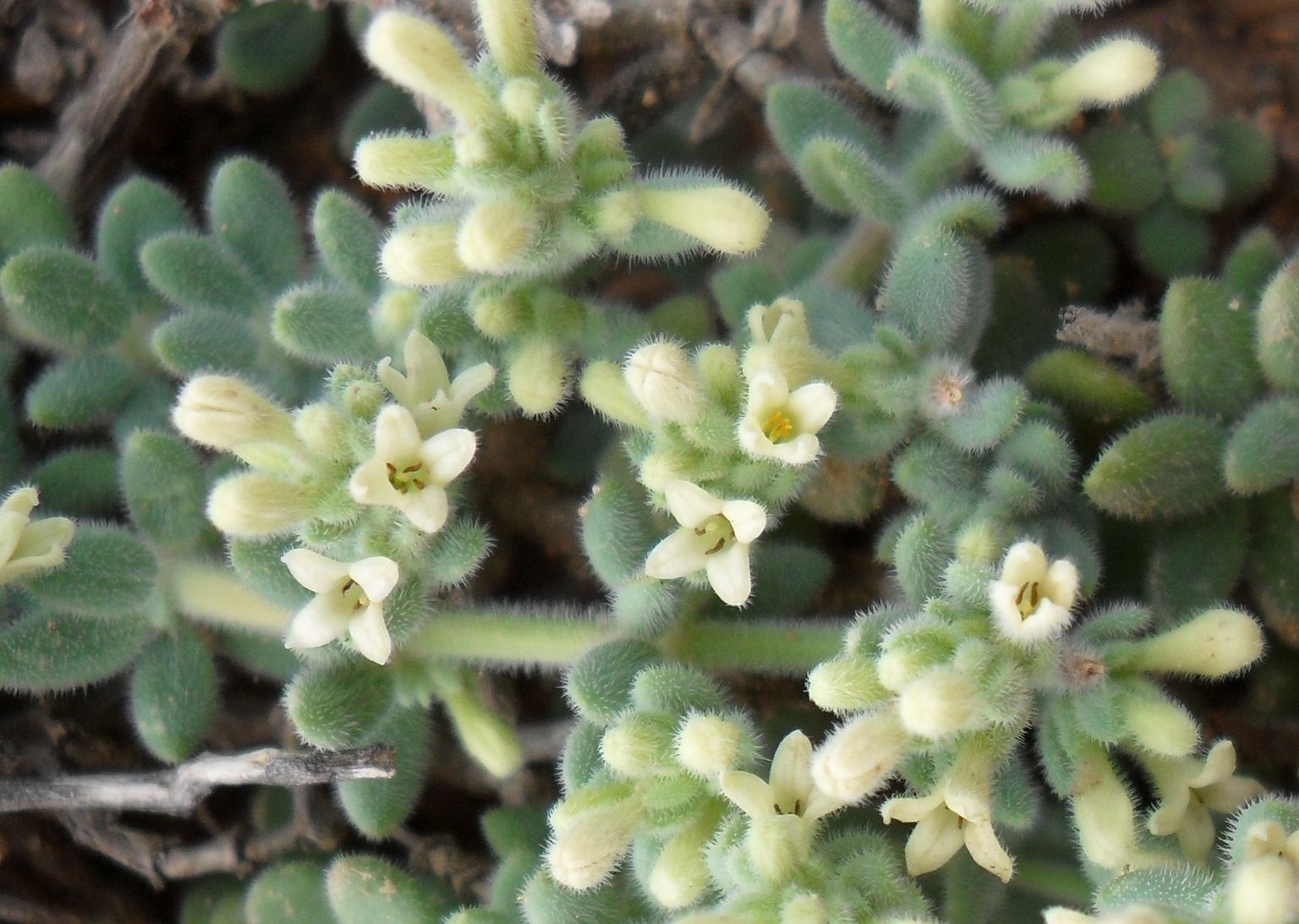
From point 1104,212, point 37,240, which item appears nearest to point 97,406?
point 37,240

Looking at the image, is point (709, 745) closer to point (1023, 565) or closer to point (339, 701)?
point (1023, 565)

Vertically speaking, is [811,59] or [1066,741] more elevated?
[811,59]

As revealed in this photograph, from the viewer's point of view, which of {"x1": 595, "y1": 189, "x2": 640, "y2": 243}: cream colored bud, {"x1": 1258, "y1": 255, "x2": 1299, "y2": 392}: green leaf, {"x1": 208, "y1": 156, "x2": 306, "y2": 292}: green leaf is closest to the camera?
{"x1": 595, "y1": 189, "x2": 640, "y2": 243}: cream colored bud

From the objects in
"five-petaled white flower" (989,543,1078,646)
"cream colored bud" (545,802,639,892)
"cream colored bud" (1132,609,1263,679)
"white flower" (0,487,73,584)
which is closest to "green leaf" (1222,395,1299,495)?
"cream colored bud" (1132,609,1263,679)

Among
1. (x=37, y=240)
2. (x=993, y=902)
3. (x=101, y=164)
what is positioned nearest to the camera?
(x=993, y=902)

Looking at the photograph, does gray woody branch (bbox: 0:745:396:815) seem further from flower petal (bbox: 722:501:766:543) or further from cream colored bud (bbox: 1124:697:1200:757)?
cream colored bud (bbox: 1124:697:1200:757)

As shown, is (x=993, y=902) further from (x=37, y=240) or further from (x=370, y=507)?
(x=37, y=240)
